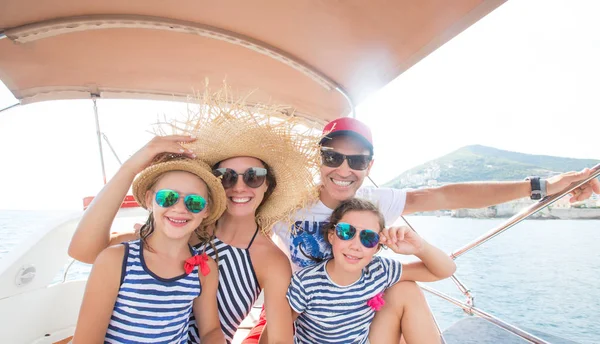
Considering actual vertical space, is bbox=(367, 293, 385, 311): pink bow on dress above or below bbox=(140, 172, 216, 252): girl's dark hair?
below

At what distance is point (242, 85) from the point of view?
2809mm

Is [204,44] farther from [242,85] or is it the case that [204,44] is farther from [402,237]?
[402,237]

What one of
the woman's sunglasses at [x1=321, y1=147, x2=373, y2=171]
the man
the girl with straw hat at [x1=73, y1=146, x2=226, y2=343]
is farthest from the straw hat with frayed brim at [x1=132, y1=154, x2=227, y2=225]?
the woman's sunglasses at [x1=321, y1=147, x2=373, y2=171]

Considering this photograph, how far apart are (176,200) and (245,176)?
1.19 feet

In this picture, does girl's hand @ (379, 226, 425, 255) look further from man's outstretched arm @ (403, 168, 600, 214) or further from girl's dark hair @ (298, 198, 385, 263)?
man's outstretched arm @ (403, 168, 600, 214)

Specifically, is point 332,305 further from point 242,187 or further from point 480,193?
point 480,193

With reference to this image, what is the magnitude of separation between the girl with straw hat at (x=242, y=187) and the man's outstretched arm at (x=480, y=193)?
1.02 metres

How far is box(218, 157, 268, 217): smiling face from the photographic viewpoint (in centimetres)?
168

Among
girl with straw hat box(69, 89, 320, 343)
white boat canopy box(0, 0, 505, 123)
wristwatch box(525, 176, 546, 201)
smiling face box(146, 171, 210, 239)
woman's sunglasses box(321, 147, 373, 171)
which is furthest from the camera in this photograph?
woman's sunglasses box(321, 147, 373, 171)

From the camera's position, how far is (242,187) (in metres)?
1.68

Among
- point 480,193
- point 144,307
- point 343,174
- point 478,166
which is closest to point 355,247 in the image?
point 343,174

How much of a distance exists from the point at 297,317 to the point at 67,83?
2.36 m

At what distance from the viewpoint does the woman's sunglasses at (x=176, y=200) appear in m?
1.41

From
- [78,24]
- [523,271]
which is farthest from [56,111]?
[523,271]
